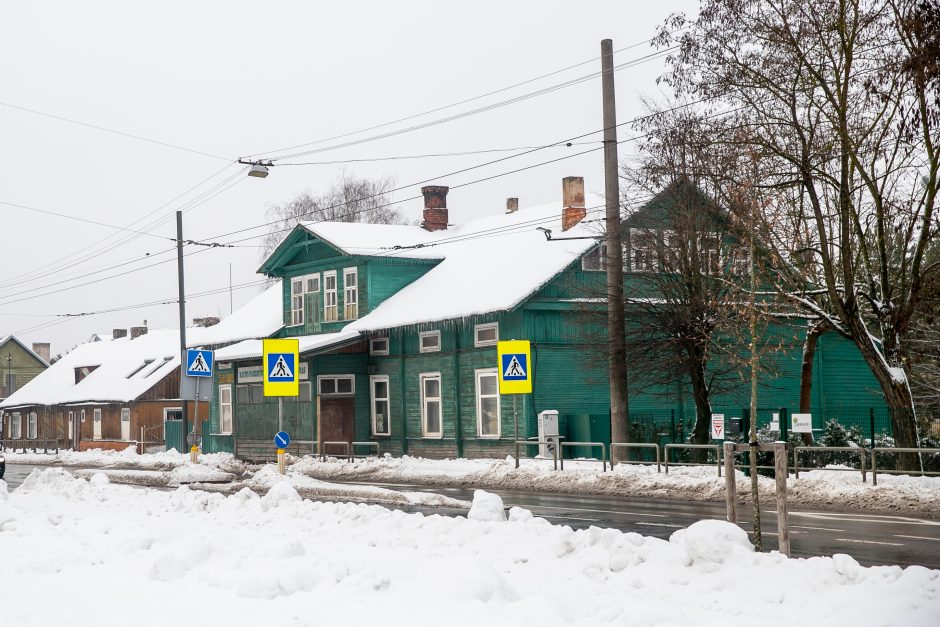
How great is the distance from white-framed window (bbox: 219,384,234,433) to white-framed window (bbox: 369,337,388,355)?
957 cm

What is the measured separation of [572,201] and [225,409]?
742 inches

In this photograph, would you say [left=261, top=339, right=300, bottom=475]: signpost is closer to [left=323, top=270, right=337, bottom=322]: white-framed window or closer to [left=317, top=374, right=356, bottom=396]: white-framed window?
[left=317, top=374, right=356, bottom=396]: white-framed window

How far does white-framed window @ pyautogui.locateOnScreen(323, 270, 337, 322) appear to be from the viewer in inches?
1654

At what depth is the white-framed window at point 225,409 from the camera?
46781mm

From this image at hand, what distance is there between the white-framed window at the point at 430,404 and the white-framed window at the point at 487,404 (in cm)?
218

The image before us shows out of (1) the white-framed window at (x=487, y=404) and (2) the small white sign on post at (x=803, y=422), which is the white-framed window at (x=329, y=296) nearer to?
(1) the white-framed window at (x=487, y=404)

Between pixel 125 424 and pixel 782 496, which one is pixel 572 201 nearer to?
pixel 782 496

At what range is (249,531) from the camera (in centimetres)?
1455

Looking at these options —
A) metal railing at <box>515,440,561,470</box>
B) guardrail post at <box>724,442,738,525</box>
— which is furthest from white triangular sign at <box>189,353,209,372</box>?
guardrail post at <box>724,442,738,525</box>

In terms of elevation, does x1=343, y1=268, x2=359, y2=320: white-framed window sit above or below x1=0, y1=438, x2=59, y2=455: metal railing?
above

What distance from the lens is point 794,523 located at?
17.3 m

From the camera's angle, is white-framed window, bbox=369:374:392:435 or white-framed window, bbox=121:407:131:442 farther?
white-framed window, bbox=121:407:131:442

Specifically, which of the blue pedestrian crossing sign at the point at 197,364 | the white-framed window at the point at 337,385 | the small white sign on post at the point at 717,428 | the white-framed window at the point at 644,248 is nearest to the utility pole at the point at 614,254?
the small white sign on post at the point at 717,428

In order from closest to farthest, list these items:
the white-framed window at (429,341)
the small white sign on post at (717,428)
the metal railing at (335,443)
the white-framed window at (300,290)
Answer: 1. the small white sign on post at (717,428)
2. the metal railing at (335,443)
3. the white-framed window at (429,341)
4. the white-framed window at (300,290)
